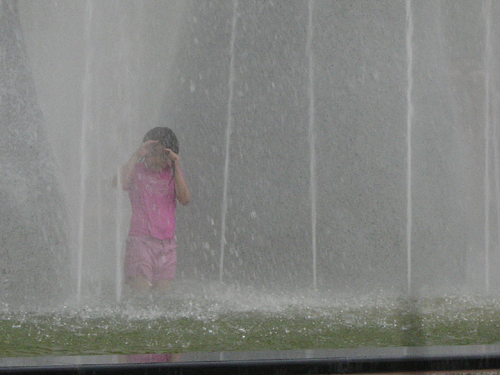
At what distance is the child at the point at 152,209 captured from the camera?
502 cm

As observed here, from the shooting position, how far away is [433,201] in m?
7.12

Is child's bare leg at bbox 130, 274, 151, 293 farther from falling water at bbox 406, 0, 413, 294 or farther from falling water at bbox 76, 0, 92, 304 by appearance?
falling water at bbox 406, 0, 413, 294

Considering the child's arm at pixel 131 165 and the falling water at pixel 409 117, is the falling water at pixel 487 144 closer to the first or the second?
the falling water at pixel 409 117

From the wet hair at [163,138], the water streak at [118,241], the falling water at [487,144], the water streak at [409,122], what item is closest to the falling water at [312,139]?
the water streak at [409,122]

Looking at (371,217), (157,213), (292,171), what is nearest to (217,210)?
(292,171)

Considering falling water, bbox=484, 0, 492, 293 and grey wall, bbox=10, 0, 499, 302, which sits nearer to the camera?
grey wall, bbox=10, 0, 499, 302

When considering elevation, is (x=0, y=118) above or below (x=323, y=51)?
below

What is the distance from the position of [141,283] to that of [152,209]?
495 mm

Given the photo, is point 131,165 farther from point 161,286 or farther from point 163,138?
point 161,286

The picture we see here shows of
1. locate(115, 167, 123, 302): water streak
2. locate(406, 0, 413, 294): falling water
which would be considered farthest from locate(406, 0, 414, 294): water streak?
locate(115, 167, 123, 302): water streak

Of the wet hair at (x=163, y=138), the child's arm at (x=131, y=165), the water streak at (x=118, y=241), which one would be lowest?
the water streak at (x=118, y=241)

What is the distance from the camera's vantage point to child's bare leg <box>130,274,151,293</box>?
5.02 m

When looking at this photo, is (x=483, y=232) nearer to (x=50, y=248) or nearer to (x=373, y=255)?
(x=373, y=255)

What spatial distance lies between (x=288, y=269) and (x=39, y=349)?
367 cm
